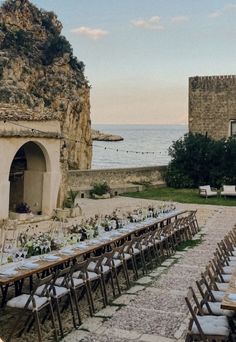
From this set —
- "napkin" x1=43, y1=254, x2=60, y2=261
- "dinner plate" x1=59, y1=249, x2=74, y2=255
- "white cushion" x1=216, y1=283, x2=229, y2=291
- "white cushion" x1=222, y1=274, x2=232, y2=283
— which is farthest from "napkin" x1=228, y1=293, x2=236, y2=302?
"dinner plate" x1=59, y1=249, x2=74, y2=255

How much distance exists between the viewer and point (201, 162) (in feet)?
81.3

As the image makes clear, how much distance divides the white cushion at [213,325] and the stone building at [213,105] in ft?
75.0

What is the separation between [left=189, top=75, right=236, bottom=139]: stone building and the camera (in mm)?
27438

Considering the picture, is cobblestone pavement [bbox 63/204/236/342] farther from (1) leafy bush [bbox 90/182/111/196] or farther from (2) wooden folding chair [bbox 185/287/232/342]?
(1) leafy bush [bbox 90/182/111/196]

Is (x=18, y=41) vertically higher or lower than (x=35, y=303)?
higher

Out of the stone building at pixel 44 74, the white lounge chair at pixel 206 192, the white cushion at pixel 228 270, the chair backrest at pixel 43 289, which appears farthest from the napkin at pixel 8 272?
the white lounge chair at pixel 206 192

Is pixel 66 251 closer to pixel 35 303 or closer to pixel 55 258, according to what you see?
pixel 55 258

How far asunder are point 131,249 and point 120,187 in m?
14.6

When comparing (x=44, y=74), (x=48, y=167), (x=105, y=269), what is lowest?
(x=105, y=269)

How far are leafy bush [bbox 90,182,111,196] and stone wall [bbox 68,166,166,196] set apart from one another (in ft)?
1.32

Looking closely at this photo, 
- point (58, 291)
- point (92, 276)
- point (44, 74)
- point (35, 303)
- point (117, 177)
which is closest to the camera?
point (35, 303)

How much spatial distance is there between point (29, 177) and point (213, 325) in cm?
1233

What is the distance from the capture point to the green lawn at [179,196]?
68.4 ft

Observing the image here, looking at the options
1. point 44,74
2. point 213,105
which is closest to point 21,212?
point 213,105
